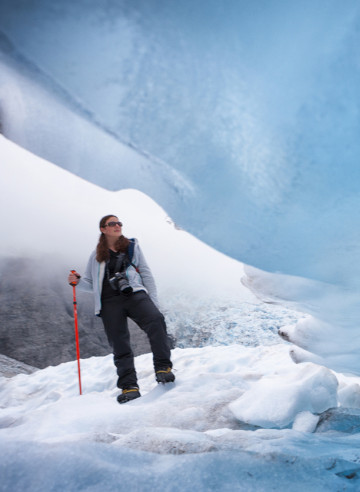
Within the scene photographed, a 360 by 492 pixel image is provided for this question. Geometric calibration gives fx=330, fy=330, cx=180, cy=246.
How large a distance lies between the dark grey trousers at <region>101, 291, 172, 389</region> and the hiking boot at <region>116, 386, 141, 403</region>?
0.11 feet

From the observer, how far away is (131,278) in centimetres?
192

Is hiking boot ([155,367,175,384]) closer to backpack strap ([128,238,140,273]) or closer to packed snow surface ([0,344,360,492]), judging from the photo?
packed snow surface ([0,344,360,492])

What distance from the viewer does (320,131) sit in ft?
3.79

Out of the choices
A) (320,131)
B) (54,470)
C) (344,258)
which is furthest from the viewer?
(344,258)

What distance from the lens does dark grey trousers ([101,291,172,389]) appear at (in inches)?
72.1

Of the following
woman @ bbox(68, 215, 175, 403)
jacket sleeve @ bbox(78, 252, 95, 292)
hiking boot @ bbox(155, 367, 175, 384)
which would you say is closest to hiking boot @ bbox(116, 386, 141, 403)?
woman @ bbox(68, 215, 175, 403)

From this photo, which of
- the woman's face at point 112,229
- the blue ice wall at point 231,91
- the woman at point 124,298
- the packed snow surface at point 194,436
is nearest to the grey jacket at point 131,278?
the woman at point 124,298

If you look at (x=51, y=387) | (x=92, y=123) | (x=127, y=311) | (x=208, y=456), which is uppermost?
(x=92, y=123)

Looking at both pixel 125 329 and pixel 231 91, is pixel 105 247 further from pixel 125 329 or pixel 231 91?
pixel 231 91

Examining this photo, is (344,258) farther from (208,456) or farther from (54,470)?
(54,470)

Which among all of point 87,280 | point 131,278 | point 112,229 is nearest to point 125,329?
point 131,278

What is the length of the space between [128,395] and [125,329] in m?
0.36

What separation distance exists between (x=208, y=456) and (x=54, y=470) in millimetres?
321

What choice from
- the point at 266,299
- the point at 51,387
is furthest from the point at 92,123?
the point at 51,387
